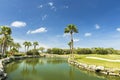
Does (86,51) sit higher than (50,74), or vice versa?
(86,51)

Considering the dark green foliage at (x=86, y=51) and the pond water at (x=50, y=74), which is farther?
the dark green foliage at (x=86, y=51)

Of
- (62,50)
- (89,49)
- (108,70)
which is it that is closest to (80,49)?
(89,49)

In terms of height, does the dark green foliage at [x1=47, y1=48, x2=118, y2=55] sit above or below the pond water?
above

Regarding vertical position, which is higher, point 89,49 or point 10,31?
point 10,31

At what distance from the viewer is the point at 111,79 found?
716 inches

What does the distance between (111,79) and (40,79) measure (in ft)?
31.8

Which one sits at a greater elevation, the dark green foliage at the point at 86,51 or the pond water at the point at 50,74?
the dark green foliage at the point at 86,51

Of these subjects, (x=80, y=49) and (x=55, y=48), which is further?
(x=55, y=48)

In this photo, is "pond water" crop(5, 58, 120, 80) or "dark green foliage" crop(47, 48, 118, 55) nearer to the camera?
"pond water" crop(5, 58, 120, 80)

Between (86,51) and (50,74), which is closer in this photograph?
Answer: (50,74)

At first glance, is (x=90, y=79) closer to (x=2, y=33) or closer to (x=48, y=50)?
(x=2, y=33)

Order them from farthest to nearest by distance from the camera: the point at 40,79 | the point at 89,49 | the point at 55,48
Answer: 1. the point at 55,48
2. the point at 89,49
3. the point at 40,79

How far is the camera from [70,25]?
50500 mm

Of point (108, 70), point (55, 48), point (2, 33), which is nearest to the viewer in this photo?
point (108, 70)
